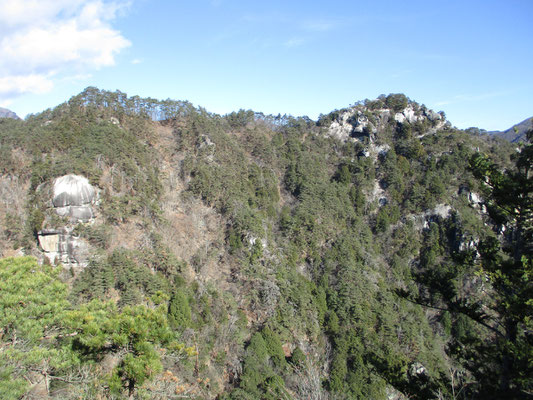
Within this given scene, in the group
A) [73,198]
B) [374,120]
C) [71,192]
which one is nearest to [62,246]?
[73,198]

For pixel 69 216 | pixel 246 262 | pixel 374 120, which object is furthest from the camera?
pixel 374 120

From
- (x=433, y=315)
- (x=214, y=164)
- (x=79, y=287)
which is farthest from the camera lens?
(x=214, y=164)

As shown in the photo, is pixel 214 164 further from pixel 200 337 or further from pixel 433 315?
pixel 433 315

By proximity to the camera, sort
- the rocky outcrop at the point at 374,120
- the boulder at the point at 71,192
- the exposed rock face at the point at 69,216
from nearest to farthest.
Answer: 1. the exposed rock face at the point at 69,216
2. the boulder at the point at 71,192
3. the rocky outcrop at the point at 374,120

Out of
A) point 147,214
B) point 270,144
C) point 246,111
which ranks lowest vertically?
point 147,214

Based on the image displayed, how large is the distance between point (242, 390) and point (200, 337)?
518 centimetres

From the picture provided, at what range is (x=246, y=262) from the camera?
3058 cm

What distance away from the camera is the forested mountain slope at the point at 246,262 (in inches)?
304

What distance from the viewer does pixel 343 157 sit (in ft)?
173

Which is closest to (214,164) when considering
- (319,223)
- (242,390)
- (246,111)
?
(319,223)

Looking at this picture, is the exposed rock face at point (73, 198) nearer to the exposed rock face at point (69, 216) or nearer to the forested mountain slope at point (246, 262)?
the exposed rock face at point (69, 216)

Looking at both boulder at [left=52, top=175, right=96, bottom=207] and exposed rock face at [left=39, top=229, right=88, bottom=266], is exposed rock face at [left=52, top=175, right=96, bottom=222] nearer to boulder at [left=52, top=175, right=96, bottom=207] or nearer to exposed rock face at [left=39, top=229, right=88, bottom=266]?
boulder at [left=52, top=175, right=96, bottom=207]

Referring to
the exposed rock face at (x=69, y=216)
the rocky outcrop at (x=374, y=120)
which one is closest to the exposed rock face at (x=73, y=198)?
the exposed rock face at (x=69, y=216)

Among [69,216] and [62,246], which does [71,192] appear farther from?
[62,246]
